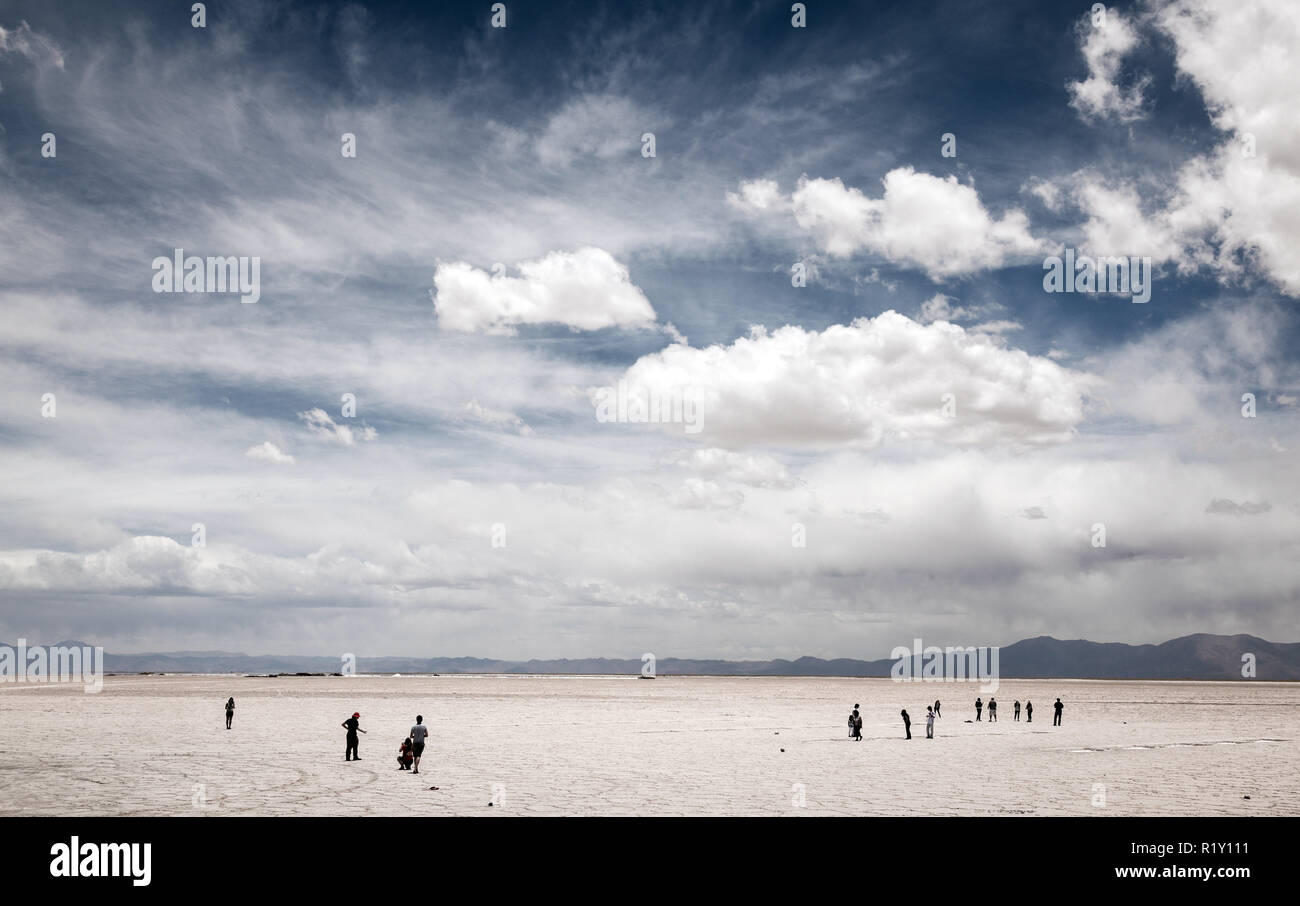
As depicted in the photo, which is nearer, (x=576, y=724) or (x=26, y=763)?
(x=26, y=763)

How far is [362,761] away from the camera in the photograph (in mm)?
29781
